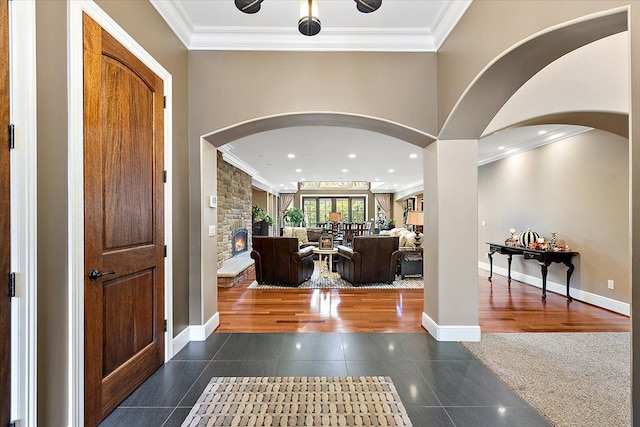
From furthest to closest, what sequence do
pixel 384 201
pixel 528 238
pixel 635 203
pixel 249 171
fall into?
pixel 384 201
pixel 249 171
pixel 528 238
pixel 635 203

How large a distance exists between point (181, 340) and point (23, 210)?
1.89 m

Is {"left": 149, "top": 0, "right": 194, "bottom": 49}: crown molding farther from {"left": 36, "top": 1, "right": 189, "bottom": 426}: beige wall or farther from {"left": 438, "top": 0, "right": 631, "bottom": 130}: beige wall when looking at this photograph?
{"left": 438, "top": 0, "right": 631, "bottom": 130}: beige wall

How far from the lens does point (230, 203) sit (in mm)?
6840

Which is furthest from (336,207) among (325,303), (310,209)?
(325,303)

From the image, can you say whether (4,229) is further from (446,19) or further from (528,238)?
(528,238)

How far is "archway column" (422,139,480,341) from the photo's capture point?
2.88 metres

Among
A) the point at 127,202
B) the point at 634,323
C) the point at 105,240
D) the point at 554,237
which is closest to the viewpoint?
the point at 634,323

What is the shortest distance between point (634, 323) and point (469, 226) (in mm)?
1805

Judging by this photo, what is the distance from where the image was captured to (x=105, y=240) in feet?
5.90

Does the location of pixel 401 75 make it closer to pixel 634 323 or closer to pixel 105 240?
pixel 634 323

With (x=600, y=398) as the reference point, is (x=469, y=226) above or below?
above

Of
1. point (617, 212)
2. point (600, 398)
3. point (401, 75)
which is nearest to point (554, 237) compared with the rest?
point (617, 212)

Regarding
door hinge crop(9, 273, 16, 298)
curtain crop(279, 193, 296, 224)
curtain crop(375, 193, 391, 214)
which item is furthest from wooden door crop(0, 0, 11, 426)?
curtain crop(375, 193, 391, 214)

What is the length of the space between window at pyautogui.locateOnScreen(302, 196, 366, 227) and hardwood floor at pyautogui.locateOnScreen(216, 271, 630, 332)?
9.98 m
